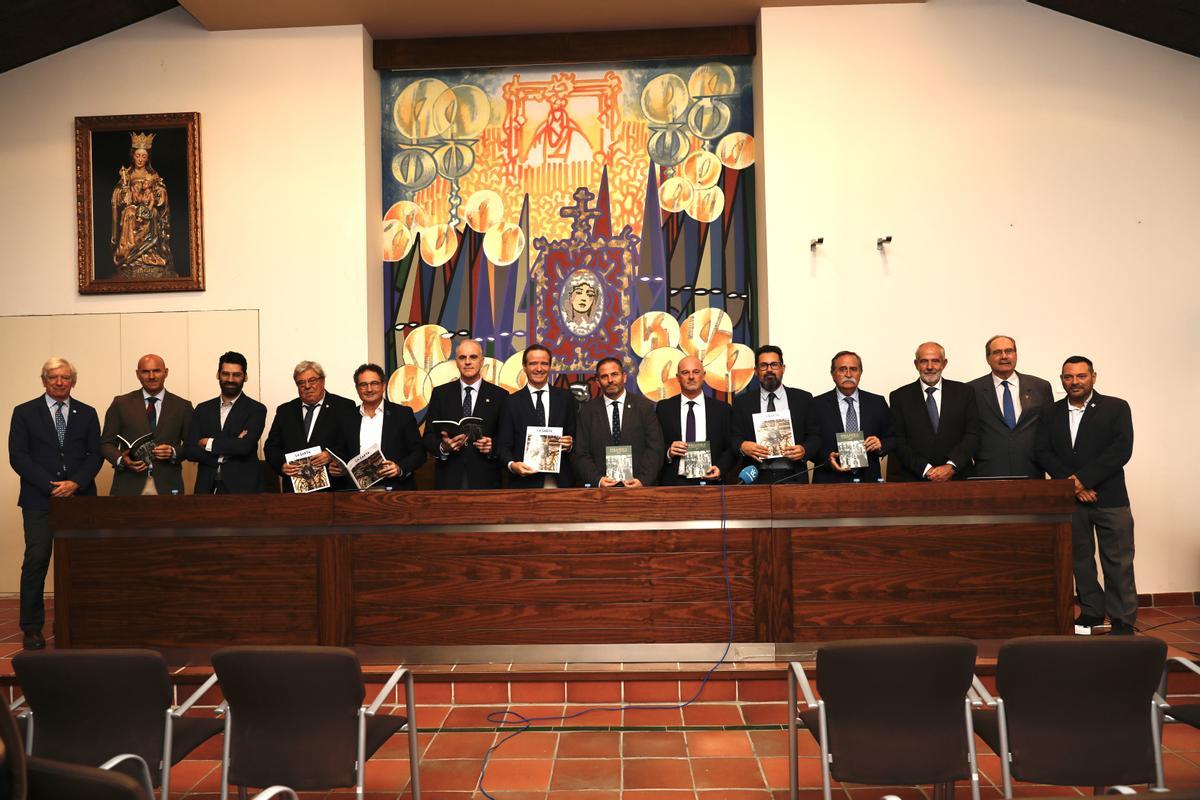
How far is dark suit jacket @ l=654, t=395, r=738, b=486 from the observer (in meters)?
5.47

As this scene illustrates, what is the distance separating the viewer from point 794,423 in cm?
552

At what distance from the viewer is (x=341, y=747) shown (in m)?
2.86

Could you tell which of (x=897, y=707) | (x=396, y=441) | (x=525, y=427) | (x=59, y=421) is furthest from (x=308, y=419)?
(x=897, y=707)

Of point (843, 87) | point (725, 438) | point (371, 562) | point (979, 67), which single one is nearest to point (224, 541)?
point (371, 562)

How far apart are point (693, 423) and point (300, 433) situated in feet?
7.65

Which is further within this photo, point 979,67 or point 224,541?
point 979,67

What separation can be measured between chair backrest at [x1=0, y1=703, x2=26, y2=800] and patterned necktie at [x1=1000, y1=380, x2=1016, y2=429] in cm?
537

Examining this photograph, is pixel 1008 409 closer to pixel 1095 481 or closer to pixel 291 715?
pixel 1095 481

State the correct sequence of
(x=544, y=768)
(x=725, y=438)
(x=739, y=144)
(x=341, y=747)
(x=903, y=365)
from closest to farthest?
1. (x=341, y=747)
2. (x=544, y=768)
3. (x=725, y=438)
4. (x=903, y=365)
5. (x=739, y=144)

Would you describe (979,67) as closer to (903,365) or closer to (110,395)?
(903,365)

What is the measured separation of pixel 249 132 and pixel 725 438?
4293 millimetres

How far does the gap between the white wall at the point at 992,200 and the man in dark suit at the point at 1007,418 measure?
105cm

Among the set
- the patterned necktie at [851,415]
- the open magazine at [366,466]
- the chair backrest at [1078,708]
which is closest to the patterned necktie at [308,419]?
the open magazine at [366,466]

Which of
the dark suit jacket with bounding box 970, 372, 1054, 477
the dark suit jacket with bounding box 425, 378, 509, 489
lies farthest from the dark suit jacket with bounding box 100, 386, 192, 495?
the dark suit jacket with bounding box 970, 372, 1054, 477
